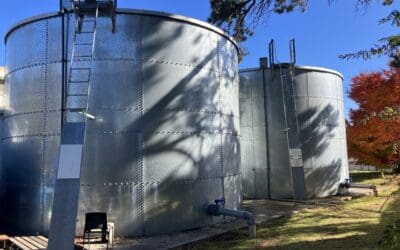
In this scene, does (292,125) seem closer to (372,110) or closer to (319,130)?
(319,130)

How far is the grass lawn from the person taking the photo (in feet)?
28.1

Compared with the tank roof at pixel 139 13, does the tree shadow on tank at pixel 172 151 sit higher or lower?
lower

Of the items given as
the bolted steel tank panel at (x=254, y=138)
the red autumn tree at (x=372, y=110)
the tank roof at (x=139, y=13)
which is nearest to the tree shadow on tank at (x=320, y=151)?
the red autumn tree at (x=372, y=110)

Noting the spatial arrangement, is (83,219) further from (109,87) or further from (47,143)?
(109,87)

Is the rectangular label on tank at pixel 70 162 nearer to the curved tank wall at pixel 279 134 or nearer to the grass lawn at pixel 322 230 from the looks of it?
the grass lawn at pixel 322 230

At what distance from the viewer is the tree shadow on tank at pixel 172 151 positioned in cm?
968

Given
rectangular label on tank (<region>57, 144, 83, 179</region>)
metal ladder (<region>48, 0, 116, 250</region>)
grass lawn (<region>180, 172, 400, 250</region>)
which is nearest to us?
metal ladder (<region>48, 0, 116, 250</region>)

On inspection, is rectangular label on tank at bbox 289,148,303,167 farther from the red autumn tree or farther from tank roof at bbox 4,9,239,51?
tank roof at bbox 4,9,239,51

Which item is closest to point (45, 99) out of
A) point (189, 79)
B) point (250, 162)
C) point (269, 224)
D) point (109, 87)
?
point (109, 87)

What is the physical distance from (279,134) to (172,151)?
8.20 metres

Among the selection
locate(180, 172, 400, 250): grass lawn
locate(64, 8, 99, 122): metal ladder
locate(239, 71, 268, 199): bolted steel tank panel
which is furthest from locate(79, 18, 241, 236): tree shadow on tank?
locate(239, 71, 268, 199): bolted steel tank panel

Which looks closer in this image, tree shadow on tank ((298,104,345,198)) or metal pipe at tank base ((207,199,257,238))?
metal pipe at tank base ((207,199,257,238))

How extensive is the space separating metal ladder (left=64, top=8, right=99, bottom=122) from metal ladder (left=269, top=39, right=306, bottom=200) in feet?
32.0

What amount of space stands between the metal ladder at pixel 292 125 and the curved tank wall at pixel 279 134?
121 millimetres
